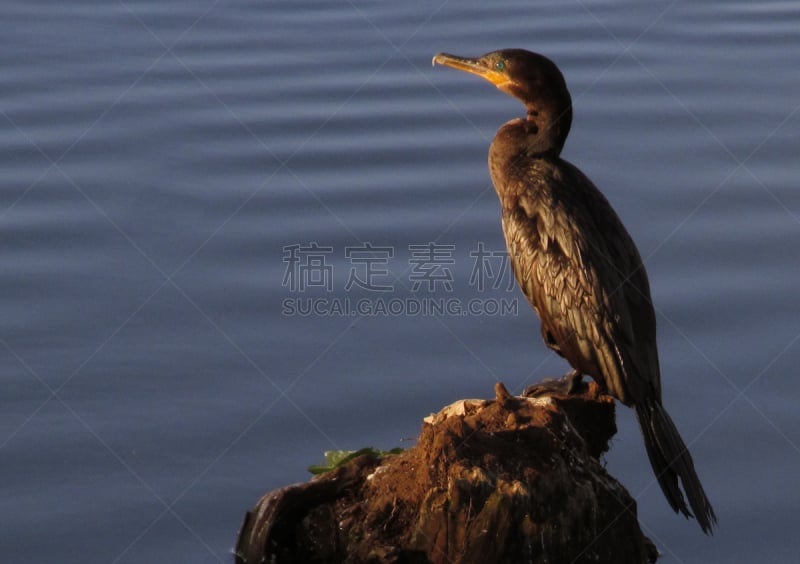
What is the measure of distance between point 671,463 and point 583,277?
2.99 ft

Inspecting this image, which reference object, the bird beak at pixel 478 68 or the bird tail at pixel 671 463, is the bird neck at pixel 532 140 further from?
the bird tail at pixel 671 463

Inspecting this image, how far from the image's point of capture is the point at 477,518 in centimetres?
560

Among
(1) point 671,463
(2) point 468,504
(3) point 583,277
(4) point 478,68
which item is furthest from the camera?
(4) point 478,68

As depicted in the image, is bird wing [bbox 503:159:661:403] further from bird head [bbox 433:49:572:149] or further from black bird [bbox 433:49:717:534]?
bird head [bbox 433:49:572:149]

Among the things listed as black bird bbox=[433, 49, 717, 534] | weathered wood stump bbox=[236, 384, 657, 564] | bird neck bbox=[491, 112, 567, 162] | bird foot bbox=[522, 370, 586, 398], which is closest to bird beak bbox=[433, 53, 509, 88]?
black bird bbox=[433, 49, 717, 534]

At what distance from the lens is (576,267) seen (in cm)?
666

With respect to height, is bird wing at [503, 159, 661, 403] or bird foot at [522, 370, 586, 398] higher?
bird wing at [503, 159, 661, 403]

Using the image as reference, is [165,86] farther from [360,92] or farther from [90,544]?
[90,544]

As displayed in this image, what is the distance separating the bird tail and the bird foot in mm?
388

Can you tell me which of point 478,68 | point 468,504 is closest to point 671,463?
point 468,504

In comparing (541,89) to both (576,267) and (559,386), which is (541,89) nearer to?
(576,267)

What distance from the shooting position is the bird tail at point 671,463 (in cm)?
614

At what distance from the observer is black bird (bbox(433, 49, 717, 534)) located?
6340 millimetres

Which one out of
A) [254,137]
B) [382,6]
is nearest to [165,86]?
[254,137]
